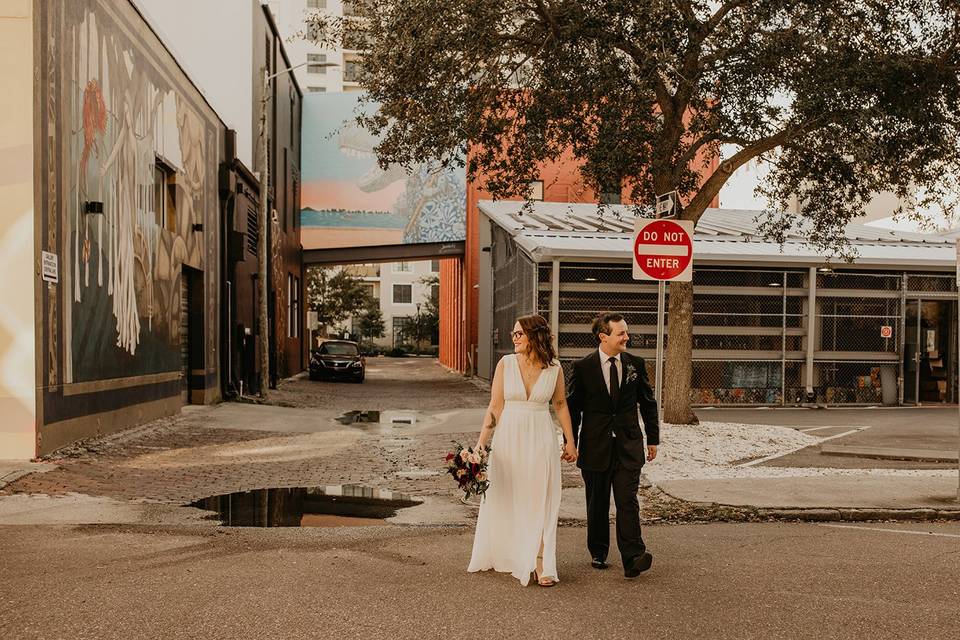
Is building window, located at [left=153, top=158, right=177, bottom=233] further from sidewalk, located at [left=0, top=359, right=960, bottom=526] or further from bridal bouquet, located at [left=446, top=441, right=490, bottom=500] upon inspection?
bridal bouquet, located at [left=446, top=441, right=490, bottom=500]

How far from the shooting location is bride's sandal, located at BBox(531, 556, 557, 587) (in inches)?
229

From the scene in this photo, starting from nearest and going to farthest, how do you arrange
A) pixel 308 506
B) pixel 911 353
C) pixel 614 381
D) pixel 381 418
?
pixel 614 381 → pixel 308 506 → pixel 381 418 → pixel 911 353

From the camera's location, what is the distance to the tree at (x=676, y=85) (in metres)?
12.5

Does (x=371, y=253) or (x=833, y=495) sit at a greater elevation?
(x=371, y=253)

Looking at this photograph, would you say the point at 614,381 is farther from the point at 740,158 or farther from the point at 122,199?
the point at 122,199

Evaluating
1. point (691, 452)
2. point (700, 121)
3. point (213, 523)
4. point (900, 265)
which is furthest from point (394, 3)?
point (900, 265)

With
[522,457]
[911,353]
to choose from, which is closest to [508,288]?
[911,353]

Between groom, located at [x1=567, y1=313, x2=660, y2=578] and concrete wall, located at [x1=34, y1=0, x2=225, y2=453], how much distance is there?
7046 millimetres

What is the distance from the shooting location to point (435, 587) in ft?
19.0

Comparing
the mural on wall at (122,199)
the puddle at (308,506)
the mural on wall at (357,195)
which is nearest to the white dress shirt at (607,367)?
the puddle at (308,506)

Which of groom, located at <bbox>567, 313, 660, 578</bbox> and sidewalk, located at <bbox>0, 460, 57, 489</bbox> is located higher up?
groom, located at <bbox>567, 313, 660, 578</bbox>

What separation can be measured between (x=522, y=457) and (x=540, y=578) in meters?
0.73

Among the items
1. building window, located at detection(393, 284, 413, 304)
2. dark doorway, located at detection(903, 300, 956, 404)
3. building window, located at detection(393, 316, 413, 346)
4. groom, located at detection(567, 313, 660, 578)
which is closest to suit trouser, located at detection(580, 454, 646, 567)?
groom, located at detection(567, 313, 660, 578)

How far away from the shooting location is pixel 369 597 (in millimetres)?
5535
